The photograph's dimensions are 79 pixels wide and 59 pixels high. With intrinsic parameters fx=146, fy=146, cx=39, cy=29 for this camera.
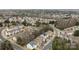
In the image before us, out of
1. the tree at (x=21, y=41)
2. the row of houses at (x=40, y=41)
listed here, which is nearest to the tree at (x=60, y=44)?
the row of houses at (x=40, y=41)

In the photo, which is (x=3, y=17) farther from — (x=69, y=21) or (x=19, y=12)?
(x=69, y=21)

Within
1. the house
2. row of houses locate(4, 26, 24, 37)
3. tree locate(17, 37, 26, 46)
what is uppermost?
row of houses locate(4, 26, 24, 37)

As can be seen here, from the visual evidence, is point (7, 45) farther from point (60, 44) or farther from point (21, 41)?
point (60, 44)

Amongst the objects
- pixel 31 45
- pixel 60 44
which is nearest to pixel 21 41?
pixel 31 45

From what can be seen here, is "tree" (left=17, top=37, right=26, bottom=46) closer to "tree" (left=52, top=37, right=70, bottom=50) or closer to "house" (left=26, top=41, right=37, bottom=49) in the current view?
"house" (left=26, top=41, right=37, bottom=49)

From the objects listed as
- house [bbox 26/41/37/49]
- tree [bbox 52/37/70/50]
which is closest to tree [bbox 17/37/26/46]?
house [bbox 26/41/37/49]

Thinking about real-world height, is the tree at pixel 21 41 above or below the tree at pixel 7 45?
above

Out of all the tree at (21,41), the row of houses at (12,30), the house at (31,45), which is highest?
the row of houses at (12,30)

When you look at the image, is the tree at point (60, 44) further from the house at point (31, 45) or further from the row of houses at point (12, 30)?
the row of houses at point (12, 30)

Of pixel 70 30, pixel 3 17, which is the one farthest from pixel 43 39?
pixel 3 17

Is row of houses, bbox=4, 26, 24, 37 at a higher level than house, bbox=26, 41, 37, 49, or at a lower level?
higher
